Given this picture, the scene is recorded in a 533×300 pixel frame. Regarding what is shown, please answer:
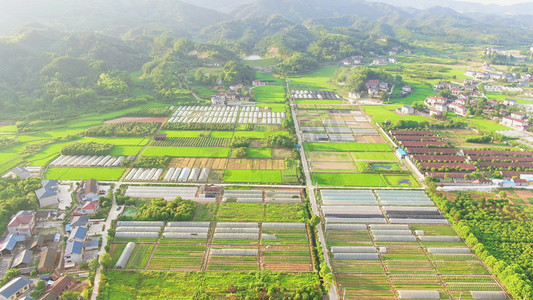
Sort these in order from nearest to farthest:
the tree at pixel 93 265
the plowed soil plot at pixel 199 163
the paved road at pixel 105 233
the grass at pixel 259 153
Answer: the paved road at pixel 105 233, the tree at pixel 93 265, the plowed soil plot at pixel 199 163, the grass at pixel 259 153

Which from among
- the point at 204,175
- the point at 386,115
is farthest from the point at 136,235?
the point at 386,115

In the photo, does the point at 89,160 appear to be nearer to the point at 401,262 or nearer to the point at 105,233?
the point at 105,233

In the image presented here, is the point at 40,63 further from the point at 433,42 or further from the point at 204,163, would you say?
the point at 433,42

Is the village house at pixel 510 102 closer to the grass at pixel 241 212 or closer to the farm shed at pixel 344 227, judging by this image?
the farm shed at pixel 344 227

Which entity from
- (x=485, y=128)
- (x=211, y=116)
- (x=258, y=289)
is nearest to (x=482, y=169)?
(x=485, y=128)

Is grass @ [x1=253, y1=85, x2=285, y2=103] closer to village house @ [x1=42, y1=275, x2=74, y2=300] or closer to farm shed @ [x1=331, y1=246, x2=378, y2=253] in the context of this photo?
farm shed @ [x1=331, y1=246, x2=378, y2=253]

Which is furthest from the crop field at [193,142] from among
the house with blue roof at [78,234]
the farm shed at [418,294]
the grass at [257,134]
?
the farm shed at [418,294]

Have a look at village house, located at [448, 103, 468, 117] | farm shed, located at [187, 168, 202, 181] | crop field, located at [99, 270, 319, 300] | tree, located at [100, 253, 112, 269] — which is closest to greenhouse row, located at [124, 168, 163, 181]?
farm shed, located at [187, 168, 202, 181]
